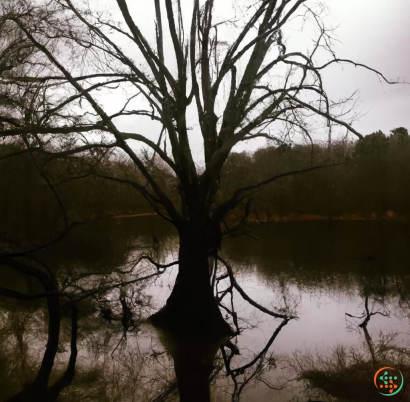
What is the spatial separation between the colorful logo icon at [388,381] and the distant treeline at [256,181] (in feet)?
7.52

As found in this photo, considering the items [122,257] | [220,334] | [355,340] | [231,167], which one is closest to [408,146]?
[231,167]

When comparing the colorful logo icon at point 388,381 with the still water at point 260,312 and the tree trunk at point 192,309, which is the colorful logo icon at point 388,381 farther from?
the tree trunk at point 192,309

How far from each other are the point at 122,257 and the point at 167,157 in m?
1.91

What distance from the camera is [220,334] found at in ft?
12.1

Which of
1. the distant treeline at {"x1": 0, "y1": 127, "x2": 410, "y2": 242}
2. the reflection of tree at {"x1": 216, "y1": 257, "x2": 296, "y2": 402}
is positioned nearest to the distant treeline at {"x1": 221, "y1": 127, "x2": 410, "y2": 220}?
the distant treeline at {"x1": 0, "y1": 127, "x2": 410, "y2": 242}

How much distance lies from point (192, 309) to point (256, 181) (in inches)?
82.4

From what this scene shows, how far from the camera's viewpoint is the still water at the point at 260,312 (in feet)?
8.64

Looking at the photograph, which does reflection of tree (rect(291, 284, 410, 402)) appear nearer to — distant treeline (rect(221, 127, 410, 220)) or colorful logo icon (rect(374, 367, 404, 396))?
colorful logo icon (rect(374, 367, 404, 396))

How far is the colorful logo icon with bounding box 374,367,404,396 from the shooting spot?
7.74ft

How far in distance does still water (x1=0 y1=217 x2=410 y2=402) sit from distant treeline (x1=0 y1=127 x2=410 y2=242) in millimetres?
299

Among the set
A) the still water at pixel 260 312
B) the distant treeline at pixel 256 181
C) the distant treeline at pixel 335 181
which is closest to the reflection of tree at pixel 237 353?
the still water at pixel 260 312

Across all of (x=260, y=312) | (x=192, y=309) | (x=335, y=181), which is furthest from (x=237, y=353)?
(x=335, y=181)

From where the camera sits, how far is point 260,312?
165 inches

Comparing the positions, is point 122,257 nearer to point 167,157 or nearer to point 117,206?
point 117,206
